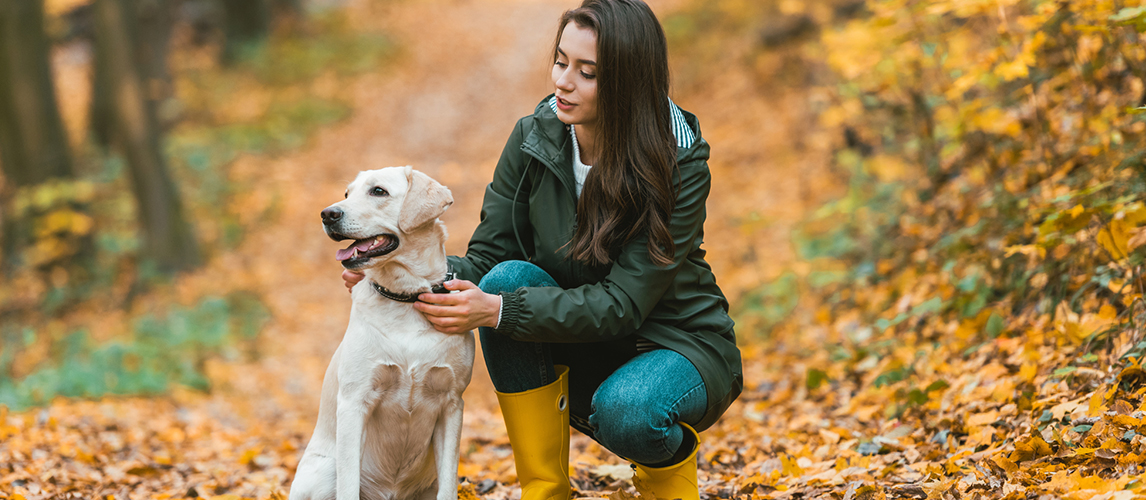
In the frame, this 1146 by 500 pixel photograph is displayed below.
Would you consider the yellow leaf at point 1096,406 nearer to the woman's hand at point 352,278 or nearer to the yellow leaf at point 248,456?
the woman's hand at point 352,278

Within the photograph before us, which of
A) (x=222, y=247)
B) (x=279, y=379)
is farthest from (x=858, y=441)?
(x=222, y=247)

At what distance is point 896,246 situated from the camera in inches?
230

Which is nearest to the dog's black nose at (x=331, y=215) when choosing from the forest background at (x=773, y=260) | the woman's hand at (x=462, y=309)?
the woman's hand at (x=462, y=309)

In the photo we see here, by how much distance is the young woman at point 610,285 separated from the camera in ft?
9.25

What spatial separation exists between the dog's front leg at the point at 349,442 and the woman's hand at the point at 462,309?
395 mm

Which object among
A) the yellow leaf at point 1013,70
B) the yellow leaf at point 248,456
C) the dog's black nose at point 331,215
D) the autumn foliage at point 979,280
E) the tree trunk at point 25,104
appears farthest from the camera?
the tree trunk at point 25,104

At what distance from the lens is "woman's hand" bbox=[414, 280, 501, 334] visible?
273cm

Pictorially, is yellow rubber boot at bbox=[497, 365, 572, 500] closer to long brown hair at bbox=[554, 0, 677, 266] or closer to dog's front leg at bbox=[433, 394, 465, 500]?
dog's front leg at bbox=[433, 394, 465, 500]

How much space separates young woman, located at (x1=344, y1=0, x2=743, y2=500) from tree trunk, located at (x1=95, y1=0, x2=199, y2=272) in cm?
768

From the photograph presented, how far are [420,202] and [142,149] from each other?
27.1ft

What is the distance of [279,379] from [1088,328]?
19.7 feet

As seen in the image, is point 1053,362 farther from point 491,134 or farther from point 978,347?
point 491,134

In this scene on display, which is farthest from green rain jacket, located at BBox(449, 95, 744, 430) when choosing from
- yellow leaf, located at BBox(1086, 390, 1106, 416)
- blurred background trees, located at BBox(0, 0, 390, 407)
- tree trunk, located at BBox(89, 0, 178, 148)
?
tree trunk, located at BBox(89, 0, 178, 148)

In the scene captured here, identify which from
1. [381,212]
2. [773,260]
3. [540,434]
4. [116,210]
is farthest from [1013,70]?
[116,210]
